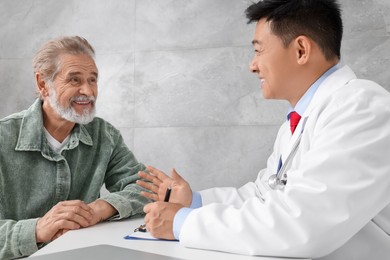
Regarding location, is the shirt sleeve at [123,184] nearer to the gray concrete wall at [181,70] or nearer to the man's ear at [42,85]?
the man's ear at [42,85]

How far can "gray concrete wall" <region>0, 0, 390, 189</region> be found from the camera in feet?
9.40

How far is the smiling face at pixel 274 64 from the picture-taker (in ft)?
4.93

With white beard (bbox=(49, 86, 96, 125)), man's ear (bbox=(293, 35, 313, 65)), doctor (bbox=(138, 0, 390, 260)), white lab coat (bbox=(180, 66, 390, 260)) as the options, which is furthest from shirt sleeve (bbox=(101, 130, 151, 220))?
man's ear (bbox=(293, 35, 313, 65))

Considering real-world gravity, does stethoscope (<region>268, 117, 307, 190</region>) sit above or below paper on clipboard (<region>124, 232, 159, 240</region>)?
above

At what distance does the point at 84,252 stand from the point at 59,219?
44 cm

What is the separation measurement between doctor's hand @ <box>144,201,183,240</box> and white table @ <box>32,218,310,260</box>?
0.07 feet

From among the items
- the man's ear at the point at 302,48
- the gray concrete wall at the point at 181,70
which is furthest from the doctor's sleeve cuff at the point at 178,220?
the gray concrete wall at the point at 181,70

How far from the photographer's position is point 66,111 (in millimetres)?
1891

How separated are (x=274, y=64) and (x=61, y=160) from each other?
2.77 feet

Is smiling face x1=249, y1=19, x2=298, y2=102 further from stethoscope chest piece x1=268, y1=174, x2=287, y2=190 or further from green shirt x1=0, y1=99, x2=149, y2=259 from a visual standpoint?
green shirt x1=0, y1=99, x2=149, y2=259

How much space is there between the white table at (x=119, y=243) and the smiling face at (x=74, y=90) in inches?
20.8

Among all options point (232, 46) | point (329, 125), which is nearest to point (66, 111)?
point (329, 125)

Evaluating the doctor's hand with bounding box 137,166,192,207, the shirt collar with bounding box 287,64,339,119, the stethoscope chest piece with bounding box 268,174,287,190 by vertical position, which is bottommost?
the doctor's hand with bounding box 137,166,192,207

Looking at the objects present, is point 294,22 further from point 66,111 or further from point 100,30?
point 100,30
